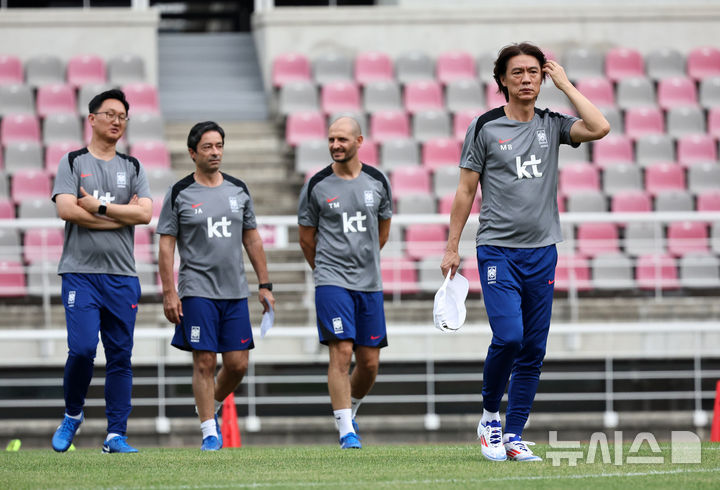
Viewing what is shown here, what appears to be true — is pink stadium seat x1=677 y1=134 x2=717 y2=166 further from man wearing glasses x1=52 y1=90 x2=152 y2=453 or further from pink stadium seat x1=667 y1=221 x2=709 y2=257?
man wearing glasses x1=52 y1=90 x2=152 y2=453

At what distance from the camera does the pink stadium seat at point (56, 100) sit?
15469mm

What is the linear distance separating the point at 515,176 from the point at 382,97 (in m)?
9.54

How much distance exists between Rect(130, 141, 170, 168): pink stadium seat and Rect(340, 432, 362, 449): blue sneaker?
275 inches

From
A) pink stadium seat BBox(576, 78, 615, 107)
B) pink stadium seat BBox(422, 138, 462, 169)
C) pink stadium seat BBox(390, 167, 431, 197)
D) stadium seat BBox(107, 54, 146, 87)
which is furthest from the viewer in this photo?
stadium seat BBox(107, 54, 146, 87)

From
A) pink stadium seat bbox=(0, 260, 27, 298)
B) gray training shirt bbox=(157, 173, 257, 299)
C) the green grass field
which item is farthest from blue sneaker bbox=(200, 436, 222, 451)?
pink stadium seat bbox=(0, 260, 27, 298)

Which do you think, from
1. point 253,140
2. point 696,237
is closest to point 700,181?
point 696,237

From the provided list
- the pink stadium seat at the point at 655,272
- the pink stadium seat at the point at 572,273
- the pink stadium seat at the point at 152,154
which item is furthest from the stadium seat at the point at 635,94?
the pink stadium seat at the point at 152,154

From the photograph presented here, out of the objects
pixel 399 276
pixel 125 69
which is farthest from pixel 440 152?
pixel 125 69

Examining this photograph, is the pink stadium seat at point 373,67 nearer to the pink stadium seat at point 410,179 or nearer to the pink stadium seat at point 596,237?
the pink stadium seat at point 410,179

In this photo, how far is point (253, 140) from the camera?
1565 cm

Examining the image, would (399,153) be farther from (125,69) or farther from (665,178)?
(125,69)

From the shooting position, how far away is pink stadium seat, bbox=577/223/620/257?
1338 cm

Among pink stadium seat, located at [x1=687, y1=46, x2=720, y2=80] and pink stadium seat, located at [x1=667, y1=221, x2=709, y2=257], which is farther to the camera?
pink stadium seat, located at [x1=687, y1=46, x2=720, y2=80]

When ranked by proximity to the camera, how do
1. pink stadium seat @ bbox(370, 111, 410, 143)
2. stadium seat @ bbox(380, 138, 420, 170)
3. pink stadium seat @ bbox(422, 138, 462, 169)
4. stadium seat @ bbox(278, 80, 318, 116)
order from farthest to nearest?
stadium seat @ bbox(278, 80, 318, 116), pink stadium seat @ bbox(370, 111, 410, 143), pink stadium seat @ bbox(422, 138, 462, 169), stadium seat @ bbox(380, 138, 420, 170)
